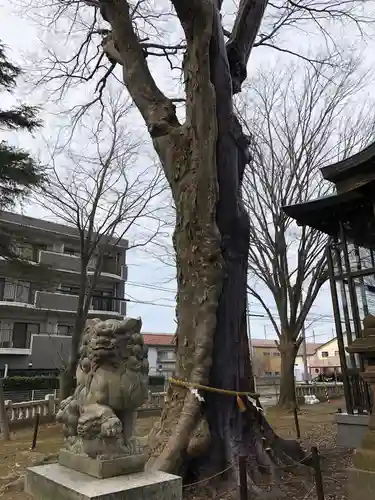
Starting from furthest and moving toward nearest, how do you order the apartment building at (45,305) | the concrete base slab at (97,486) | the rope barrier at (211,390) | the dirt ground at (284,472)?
the apartment building at (45,305) < the rope barrier at (211,390) < the dirt ground at (284,472) < the concrete base slab at (97,486)

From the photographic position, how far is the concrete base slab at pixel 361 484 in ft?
13.1

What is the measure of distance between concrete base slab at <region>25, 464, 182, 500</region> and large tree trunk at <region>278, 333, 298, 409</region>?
1338cm

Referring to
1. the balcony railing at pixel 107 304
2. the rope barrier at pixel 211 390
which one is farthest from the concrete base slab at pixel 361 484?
the balcony railing at pixel 107 304

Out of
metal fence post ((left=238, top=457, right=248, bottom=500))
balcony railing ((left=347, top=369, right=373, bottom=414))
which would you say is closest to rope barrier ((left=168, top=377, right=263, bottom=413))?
metal fence post ((left=238, top=457, right=248, bottom=500))

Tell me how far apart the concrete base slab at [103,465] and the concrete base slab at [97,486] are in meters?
0.03

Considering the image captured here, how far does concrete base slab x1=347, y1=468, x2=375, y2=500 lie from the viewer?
3994mm

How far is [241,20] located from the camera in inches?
290

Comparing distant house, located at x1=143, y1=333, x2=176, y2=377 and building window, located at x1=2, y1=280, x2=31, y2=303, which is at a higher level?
building window, located at x1=2, y1=280, x2=31, y2=303

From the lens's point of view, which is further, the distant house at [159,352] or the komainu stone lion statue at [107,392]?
the distant house at [159,352]

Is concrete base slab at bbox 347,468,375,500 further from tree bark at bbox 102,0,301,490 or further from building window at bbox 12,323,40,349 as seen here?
building window at bbox 12,323,40,349

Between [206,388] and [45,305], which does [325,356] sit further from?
[206,388]

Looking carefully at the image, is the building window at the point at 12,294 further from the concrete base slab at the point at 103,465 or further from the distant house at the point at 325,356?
the distant house at the point at 325,356

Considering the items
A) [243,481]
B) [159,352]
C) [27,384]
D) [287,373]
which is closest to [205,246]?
[243,481]

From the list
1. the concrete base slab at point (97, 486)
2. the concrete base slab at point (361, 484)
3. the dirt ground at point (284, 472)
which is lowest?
the dirt ground at point (284, 472)
